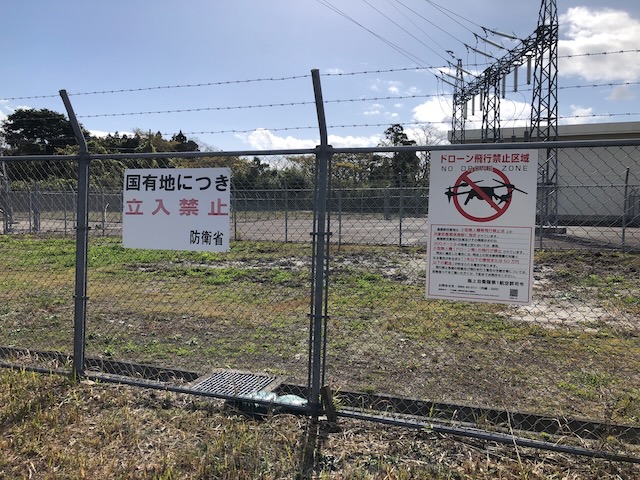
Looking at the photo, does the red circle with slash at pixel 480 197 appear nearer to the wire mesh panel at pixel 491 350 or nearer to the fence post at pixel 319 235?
the wire mesh panel at pixel 491 350

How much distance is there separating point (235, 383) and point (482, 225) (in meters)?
2.27

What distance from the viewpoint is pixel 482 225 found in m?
3.07

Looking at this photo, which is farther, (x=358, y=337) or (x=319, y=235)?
(x=358, y=337)

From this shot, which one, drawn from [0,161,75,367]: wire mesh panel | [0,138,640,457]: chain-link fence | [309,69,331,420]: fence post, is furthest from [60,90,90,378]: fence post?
[309,69,331,420]: fence post

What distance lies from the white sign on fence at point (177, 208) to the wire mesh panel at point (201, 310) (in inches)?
3.9

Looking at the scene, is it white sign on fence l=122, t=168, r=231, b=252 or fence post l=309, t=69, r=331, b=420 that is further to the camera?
white sign on fence l=122, t=168, r=231, b=252

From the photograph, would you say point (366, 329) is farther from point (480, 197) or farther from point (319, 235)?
point (480, 197)

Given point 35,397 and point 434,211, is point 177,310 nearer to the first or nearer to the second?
point 35,397

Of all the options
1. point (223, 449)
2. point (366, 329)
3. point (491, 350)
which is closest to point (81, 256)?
point (223, 449)

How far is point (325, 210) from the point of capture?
3301 mm

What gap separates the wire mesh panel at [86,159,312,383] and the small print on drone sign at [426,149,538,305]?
1508 millimetres

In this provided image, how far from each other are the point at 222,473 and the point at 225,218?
5.46 feet

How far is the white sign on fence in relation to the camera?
A: 3594mm

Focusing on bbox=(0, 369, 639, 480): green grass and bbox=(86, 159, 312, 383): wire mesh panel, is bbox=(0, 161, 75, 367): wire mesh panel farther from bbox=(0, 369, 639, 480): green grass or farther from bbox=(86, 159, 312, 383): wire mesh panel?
bbox=(0, 369, 639, 480): green grass
